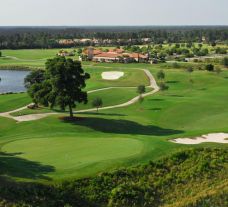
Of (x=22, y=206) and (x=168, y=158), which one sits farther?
(x=168, y=158)

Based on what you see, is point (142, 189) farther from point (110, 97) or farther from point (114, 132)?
point (110, 97)

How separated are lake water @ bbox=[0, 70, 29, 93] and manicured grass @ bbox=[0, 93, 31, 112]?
79.2 feet

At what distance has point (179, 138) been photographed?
123 ft

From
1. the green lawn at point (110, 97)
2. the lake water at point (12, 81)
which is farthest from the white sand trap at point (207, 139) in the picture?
the lake water at point (12, 81)

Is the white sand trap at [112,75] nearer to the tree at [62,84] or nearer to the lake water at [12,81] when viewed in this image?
the lake water at [12,81]

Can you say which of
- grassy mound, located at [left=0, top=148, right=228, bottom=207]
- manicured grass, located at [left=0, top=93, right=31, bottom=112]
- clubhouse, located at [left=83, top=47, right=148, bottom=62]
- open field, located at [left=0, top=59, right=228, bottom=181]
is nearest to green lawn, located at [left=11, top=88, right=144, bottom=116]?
open field, located at [left=0, top=59, right=228, bottom=181]

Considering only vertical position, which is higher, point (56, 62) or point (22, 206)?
point (56, 62)

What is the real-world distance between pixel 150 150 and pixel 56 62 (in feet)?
66.7

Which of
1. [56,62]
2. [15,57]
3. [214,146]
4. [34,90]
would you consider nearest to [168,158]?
[214,146]

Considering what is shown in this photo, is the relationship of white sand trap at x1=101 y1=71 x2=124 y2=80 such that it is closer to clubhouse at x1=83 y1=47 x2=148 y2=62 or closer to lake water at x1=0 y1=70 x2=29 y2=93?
lake water at x1=0 y1=70 x2=29 y2=93

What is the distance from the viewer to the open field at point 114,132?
28391 millimetres

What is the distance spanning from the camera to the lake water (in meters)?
95.1

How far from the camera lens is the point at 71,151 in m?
30.7

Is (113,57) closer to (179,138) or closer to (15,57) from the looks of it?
(15,57)
